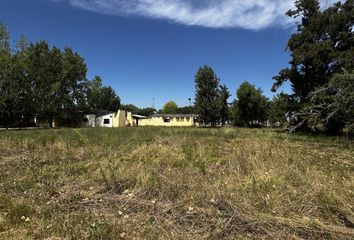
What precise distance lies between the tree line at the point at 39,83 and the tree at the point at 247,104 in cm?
2952

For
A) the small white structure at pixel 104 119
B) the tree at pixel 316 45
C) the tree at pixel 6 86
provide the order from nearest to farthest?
the tree at pixel 316 45
the tree at pixel 6 86
the small white structure at pixel 104 119

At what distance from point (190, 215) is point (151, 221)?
598 millimetres

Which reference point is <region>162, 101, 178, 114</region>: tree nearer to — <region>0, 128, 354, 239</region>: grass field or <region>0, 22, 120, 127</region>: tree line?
<region>0, 22, 120, 127</region>: tree line

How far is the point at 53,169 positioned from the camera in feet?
25.9

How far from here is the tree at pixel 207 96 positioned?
2437 inches

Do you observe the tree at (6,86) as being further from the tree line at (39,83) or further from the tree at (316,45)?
the tree at (316,45)

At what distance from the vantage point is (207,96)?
209ft

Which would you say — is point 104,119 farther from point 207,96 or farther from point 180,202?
point 180,202

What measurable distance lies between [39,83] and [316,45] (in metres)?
41.2

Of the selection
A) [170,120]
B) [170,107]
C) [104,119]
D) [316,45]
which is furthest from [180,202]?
[170,107]

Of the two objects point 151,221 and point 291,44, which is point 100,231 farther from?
point 291,44

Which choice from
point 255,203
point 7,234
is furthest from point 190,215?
point 7,234

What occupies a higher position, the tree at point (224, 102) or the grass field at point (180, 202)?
the tree at point (224, 102)

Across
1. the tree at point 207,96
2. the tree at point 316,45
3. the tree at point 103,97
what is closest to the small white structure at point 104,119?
the tree at point 103,97
